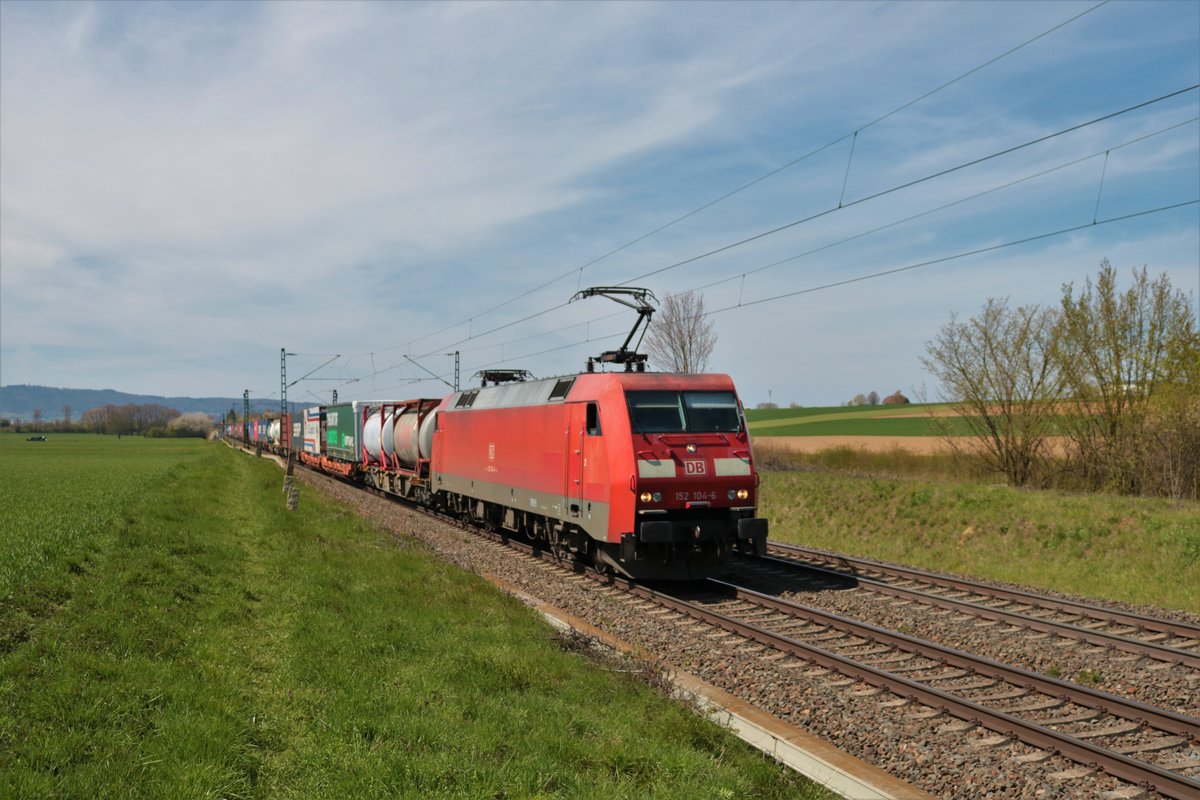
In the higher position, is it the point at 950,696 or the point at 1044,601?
the point at 950,696

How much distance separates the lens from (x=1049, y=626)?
10.6 meters

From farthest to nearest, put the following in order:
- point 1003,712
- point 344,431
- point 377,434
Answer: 1. point 344,431
2. point 377,434
3. point 1003,712

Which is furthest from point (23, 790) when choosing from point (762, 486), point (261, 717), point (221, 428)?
point (221, 428)

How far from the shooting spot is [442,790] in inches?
211

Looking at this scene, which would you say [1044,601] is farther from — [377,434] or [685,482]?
[377,434]

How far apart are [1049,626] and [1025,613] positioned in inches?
50.3

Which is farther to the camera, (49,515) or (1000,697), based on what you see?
(49,515)

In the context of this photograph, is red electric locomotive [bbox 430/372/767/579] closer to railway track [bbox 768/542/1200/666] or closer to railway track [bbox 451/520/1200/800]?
railway track [bbox 451/520/1200/800]

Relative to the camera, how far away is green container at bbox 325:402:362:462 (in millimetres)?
36125

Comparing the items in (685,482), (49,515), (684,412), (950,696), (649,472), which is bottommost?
(950,696)

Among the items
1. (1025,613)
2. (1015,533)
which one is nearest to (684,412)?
(1025,613)

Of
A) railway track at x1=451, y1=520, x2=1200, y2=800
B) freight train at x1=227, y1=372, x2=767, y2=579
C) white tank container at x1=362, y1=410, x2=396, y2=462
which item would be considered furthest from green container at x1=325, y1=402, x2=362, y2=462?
railway track at x1=451, y1=520, x2=1200, y2=800

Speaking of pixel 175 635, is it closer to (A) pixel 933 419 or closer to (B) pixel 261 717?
(B) pixel 261 717

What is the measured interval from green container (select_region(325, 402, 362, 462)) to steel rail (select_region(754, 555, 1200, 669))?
26.3 m
